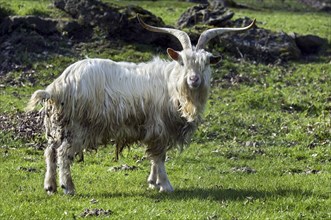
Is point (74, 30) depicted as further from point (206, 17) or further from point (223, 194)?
point (223, 194)

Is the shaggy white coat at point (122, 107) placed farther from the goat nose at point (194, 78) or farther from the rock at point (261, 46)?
the rock at point (261, 46)

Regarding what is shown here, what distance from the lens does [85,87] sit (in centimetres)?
1130

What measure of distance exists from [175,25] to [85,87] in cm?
1863

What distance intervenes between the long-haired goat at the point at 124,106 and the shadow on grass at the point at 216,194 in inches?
17.8

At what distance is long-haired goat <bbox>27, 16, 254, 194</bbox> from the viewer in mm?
11336

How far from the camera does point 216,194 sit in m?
11.3

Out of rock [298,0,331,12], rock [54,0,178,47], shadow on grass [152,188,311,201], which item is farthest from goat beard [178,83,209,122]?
rock [298,0,331,12]

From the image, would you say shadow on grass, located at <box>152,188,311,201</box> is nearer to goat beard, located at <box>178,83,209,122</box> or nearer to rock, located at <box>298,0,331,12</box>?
goat beard, located at <box>178,83,209,122</box>

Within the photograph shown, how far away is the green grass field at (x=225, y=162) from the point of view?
10172 mm

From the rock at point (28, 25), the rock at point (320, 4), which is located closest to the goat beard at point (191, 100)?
the rock at point (28, 25)

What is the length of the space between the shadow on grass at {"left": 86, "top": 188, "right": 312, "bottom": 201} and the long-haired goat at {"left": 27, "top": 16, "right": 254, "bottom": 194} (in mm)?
452

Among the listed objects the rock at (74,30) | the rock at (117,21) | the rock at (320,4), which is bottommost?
the rock at (320,4)

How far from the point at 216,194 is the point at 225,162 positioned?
137 inches

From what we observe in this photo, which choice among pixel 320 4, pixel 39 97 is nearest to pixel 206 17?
pixel 39 97
